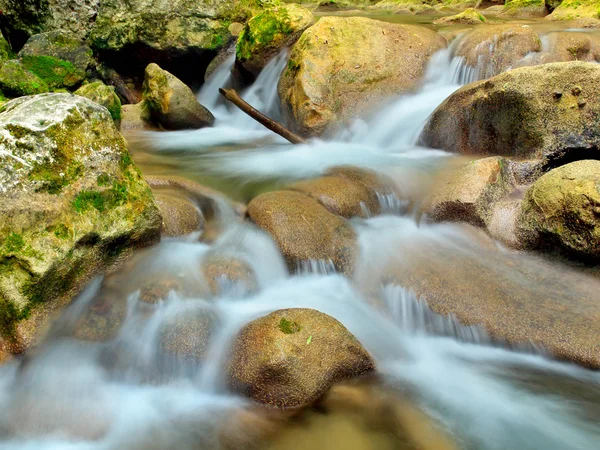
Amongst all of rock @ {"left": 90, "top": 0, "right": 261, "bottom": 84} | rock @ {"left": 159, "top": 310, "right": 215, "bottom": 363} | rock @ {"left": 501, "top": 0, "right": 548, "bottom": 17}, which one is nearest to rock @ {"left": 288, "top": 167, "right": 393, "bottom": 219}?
rock @ {"left": 159, "top": 310, "right": 215, "bottom": 363}

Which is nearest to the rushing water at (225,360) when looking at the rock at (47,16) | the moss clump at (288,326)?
the moss clump at (288,326)

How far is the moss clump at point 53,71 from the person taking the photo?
9305 millimetres

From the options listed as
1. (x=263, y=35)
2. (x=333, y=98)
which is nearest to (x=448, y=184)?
(x=333, y=98)

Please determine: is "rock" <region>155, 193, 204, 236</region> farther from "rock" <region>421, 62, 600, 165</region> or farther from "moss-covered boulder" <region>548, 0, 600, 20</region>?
"moss-covered boulder" <region>548, 0, 600, 20</region>

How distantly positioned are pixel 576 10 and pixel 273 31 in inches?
496

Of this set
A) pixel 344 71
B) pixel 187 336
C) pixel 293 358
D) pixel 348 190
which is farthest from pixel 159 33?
pixel 293 358

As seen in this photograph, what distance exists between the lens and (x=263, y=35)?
31.3 feet

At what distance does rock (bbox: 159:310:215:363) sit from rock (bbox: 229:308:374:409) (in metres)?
0.28

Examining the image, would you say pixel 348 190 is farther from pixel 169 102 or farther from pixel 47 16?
pixel 47 16

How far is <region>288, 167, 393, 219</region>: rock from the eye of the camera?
518cm

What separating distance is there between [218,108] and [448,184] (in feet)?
23.2

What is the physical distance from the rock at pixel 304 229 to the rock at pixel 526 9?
60.7 ft

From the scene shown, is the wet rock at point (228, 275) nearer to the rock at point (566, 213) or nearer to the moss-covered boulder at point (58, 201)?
the moss-covered boulder at point (58, 201)

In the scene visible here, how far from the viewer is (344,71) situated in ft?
26.0
